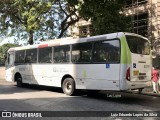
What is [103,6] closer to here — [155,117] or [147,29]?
[147,29]

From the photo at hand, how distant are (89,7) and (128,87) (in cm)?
798

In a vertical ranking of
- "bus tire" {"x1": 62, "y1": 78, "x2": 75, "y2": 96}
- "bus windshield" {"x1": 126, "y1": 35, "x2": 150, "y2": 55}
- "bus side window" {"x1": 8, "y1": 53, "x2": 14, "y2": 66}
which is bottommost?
"bus tire" {"x1": 62, "y1": 78, "x2": 75, "y2": 96}

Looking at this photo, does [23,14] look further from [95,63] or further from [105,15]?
[95,63]

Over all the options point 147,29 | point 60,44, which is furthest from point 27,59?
point 147,29

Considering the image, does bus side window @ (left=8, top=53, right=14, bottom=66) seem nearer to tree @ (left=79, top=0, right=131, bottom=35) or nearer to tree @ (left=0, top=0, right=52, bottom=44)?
tree @ (left=0, top=0, right=52, bottom=44)

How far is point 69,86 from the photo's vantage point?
1541 cm

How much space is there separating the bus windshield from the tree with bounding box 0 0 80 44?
10.7m

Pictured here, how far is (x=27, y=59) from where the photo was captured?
19.0 meters

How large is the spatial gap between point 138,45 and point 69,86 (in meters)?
4.23

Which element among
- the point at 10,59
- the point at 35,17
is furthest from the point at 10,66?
the point at 35,17

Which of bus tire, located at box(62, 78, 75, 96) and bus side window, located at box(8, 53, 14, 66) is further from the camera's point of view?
bus side window, located at box(8, 53, 14, 66)

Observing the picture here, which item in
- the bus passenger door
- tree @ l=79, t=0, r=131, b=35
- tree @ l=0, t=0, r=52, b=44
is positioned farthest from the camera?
tree @ l=0, t=0, r=52, b=44

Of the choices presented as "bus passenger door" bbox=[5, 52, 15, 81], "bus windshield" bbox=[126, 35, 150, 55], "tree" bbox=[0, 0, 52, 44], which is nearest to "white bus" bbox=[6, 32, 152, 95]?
"bus windshield" bbox=[126, 35, 150, 55]

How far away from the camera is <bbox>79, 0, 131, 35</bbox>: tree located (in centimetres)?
1881
